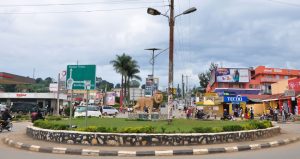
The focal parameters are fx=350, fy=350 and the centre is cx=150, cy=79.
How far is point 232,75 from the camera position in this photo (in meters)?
77.2

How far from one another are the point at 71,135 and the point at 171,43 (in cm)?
861

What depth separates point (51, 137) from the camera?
16047 millimetres

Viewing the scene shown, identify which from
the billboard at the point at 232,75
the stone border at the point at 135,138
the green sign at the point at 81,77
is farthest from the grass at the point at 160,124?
the billboard at the point at 232,75

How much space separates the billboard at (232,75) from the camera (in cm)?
7694

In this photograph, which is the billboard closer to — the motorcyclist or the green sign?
the motorcyclist

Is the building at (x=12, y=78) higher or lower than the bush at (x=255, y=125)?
higher

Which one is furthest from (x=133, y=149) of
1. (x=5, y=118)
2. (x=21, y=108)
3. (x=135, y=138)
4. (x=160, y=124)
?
(x=21, y=108)

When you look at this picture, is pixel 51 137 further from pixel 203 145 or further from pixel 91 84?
pixel 203 145

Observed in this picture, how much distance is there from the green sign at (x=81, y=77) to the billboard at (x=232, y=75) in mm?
63342

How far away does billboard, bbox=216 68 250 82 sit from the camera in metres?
76.9

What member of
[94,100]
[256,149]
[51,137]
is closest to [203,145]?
[256,149]

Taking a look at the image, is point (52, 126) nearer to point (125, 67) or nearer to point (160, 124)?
point (160, 124)

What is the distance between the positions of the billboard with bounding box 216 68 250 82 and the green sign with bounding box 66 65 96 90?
63342mm

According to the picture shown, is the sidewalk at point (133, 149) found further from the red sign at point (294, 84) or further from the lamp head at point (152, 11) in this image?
the red sign at point (294, 84)
